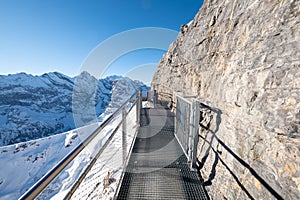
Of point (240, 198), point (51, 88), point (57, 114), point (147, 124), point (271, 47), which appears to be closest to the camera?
point (271, 47)

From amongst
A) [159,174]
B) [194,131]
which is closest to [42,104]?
[159,174]

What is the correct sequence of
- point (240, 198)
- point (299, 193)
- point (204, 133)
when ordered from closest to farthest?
point (299, 193) → point (240, 198) → point (204, 133)

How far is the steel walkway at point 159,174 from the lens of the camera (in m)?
2.03

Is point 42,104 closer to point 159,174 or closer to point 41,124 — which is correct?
point 41,124

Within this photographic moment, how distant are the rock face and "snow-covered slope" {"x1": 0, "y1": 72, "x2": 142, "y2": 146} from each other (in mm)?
75542

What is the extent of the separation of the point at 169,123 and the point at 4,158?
92.5 feet

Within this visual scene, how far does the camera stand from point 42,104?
129m

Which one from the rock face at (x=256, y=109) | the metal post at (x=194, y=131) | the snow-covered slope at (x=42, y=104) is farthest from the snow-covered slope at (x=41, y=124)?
the rock face at (x=256, y=109)

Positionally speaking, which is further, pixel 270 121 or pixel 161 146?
pixel 161 146

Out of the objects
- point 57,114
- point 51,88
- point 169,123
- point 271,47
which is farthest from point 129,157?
point 51,88

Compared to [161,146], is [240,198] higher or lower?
Result: higher

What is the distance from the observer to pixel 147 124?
495 centimetres

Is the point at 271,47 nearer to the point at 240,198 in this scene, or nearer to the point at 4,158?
the point at 240,198

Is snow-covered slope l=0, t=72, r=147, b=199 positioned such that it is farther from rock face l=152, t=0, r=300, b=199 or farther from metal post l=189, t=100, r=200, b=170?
rock face l=152, t=0, r=300, b=199
